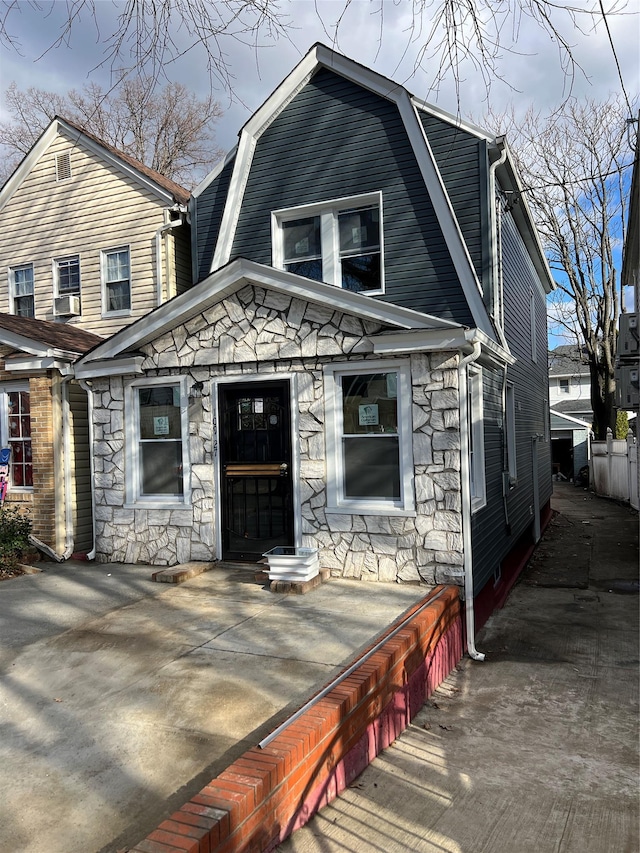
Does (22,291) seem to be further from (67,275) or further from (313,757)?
(313,757)

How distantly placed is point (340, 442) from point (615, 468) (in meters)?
16.5

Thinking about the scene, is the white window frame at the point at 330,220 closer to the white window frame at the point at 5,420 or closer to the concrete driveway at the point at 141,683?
the concrete driveway at the point at 141,683

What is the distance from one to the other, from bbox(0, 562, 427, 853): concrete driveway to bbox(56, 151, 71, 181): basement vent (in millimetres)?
7935

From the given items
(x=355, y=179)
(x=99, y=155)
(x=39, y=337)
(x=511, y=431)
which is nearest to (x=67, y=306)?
(x=39, y=337)

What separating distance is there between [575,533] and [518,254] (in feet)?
22.9

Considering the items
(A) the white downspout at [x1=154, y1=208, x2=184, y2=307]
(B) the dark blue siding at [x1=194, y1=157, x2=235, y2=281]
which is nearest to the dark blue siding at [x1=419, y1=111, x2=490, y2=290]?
(B) the dark blue siding at [x1=194, y1=157, x2=235, y2=281]

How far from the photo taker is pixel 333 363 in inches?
275

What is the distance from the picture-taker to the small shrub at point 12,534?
26.6 ft

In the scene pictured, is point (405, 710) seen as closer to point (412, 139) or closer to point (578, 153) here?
point (412, 139)

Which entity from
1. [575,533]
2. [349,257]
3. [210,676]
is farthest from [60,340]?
[575,533]

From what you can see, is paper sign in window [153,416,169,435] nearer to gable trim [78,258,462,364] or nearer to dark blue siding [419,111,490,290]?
gable trim [78,258,462,364]

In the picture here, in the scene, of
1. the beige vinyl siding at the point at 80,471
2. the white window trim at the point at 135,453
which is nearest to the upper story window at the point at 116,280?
the beige vinyl siding at the point at 80,471

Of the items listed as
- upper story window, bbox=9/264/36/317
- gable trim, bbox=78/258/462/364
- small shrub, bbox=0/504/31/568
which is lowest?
small shrub, bbox=0/504/31/568

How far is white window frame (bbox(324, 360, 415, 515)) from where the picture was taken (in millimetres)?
6699
